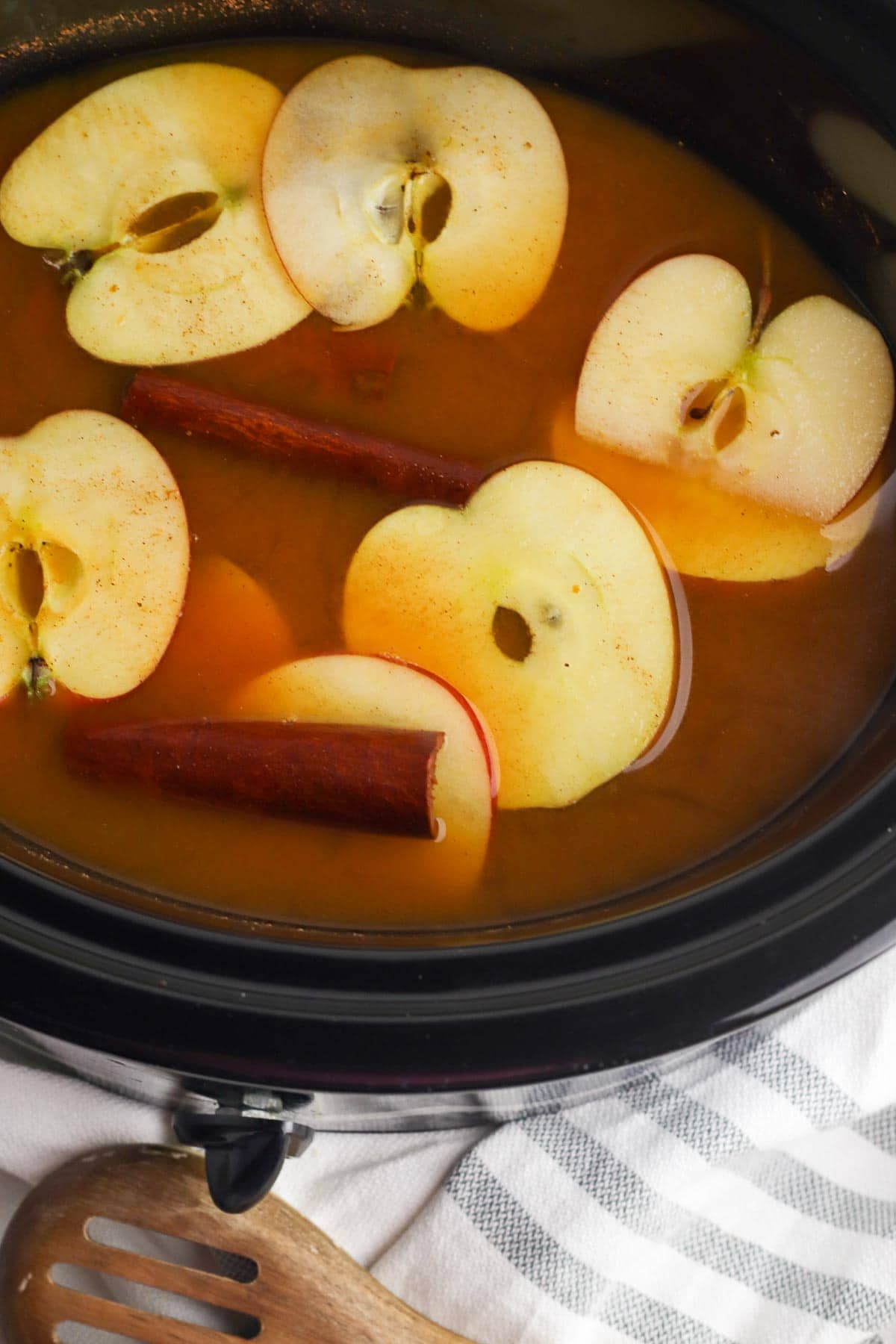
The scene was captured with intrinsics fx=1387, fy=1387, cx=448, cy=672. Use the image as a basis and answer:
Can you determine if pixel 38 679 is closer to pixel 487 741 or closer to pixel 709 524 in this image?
pixel 487 741

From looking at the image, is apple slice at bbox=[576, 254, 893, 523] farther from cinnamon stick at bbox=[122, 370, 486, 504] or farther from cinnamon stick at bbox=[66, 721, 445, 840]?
cinnamon stick at bbox=[66, 721, 445, 840]

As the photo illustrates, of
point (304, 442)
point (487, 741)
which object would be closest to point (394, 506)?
point (304, 442)

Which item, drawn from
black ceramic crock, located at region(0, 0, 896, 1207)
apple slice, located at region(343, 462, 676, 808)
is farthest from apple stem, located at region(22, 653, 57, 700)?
apple slice, located at region(343, 462, 676, 808)

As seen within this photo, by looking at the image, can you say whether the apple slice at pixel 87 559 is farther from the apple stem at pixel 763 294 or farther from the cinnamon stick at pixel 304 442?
the apple stem at pixel 763 294

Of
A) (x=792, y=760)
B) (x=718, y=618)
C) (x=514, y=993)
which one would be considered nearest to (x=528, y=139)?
(x=718, y=618)

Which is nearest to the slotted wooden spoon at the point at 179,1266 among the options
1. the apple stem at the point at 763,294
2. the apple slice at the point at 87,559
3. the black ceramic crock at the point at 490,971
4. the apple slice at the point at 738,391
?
the black ceramic crock at the point at 490,971

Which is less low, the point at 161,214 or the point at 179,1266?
the point at 161,214

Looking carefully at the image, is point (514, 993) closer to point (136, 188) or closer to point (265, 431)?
point (265, 431)
